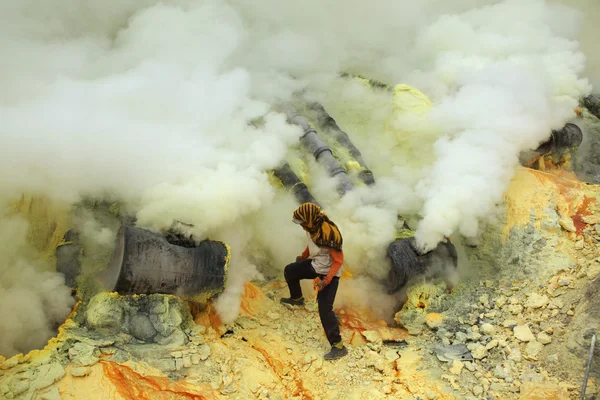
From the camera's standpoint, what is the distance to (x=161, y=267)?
159 inches

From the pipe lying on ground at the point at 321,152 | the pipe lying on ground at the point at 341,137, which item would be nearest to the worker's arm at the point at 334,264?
the pipe lying on ground at the point at 321,152

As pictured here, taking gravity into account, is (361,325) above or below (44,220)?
below

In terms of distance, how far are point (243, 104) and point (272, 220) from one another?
166 centimetres

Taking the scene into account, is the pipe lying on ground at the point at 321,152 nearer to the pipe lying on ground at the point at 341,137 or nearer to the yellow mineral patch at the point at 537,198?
the pipe lying on ground at the point at 341,137

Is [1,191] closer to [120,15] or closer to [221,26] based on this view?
[120,15]

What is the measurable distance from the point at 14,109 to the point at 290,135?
10.6 ft

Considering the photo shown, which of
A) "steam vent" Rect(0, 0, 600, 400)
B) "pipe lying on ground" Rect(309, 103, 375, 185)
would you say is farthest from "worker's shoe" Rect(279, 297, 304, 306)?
"pipe lying on ground" Rect(309, 103, 375, 185)

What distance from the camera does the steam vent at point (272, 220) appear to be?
3.83m

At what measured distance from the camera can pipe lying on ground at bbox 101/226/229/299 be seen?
389cm

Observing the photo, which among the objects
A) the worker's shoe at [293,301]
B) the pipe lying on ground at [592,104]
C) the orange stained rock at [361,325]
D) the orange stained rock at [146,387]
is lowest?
the orange stained rock at [361,325]

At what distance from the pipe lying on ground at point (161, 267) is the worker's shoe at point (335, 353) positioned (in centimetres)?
117

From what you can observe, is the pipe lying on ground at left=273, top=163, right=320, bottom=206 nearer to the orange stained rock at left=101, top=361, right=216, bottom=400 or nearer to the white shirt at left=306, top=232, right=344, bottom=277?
the white shirt at left=306, top=232, right=344, bottom=277

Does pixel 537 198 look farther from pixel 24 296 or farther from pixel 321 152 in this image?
pixel 24 296

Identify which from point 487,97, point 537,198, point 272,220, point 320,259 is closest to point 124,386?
point 320,259
